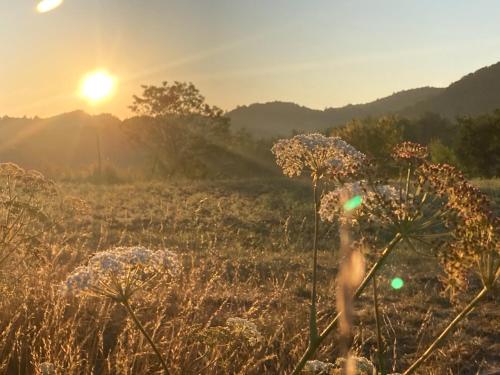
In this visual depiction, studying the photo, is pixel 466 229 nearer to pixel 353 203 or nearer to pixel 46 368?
pixel 353 203

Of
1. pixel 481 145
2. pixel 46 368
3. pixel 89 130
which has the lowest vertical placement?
pixel 46 368

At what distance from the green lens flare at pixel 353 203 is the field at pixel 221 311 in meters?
0.26

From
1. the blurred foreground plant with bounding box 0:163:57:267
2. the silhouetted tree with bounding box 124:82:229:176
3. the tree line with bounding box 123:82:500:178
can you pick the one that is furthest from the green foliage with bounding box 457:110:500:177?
the blurred foreground plant with bounding box 0:163:57:267

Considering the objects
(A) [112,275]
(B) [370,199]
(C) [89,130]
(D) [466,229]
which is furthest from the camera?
(C) [89,130]

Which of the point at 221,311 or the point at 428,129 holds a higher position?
the point at 428,129

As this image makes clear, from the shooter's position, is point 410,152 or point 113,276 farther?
point 410,152

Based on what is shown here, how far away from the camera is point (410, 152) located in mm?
2635

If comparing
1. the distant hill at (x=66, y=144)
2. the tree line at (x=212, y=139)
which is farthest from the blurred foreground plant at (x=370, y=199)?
the distant hill at (x=66, y=144)

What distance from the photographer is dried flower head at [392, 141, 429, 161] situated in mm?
2607

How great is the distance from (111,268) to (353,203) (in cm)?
108

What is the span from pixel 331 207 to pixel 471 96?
414 ft

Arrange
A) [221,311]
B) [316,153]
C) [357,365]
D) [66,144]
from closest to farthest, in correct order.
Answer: [357,365], [316,153], [221,311], [66,144]

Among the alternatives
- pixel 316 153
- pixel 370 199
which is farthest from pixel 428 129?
pixel 370 199

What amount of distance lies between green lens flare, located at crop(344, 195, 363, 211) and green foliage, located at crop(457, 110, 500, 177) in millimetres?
37343
